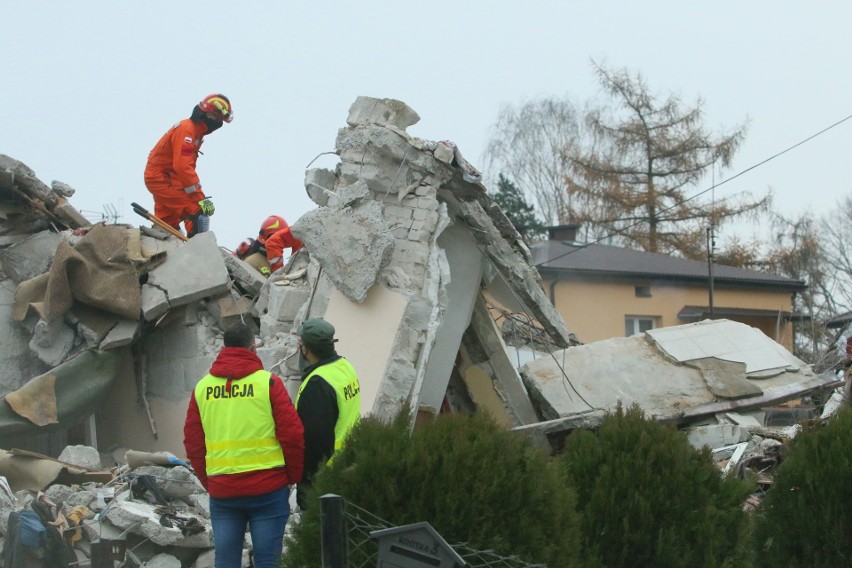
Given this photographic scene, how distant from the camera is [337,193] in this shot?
8984 mm

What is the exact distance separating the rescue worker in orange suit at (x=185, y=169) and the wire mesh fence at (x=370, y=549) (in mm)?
8177

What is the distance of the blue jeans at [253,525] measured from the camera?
5.56m

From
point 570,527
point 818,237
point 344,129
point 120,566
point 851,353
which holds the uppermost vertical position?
point 818,237

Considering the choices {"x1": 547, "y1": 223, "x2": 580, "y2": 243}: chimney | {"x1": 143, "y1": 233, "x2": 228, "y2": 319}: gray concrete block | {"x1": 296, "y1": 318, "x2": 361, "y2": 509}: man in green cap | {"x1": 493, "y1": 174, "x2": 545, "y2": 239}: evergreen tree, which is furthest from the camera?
{"x1": 493, "y1": 174, "x2": 545, "y2": 239}: evergreen tree

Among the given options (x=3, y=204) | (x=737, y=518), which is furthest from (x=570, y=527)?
(x=3, y=204)

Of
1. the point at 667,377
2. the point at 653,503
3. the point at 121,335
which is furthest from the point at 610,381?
the point at 653,503

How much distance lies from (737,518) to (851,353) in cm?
660

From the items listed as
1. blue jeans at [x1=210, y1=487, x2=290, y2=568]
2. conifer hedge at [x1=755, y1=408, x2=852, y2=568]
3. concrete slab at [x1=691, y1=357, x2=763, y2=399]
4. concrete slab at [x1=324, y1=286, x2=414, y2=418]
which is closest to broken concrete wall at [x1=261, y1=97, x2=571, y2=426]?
concrete slab at [x1=324, y1=286, x2=414, y2=418]

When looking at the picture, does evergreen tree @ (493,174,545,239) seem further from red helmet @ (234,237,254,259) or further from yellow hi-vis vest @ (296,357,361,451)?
yellow hi-vis vest @ (296,357,361,451)

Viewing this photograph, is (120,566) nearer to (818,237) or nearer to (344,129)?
(344,129)

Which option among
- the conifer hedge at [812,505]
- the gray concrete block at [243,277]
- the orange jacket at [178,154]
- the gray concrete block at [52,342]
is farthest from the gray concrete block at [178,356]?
the conifer hedge at [812,505]

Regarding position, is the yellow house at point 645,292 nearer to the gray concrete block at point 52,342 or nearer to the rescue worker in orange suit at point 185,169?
the rescue worker in orange suit at point 185,169

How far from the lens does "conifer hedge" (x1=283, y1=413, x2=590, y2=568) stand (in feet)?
13.9

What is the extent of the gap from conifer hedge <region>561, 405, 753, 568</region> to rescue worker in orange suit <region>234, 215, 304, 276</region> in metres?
6.81
